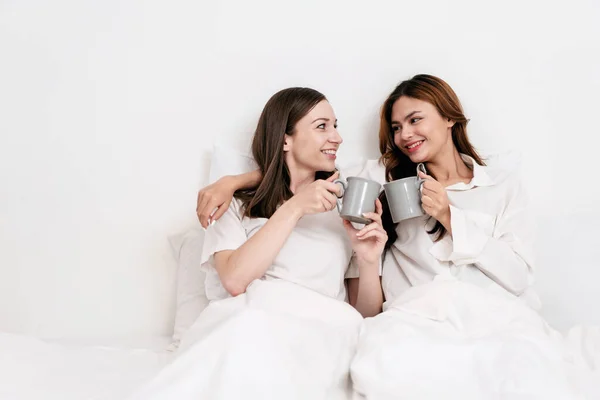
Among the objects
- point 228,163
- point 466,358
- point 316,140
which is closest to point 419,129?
point 316,140

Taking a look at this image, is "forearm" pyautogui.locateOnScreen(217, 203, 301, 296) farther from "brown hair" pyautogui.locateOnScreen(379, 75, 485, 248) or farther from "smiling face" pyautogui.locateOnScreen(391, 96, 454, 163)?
"smiling face" pyautogui.locateOnScreen(391, 96, 454, 163)

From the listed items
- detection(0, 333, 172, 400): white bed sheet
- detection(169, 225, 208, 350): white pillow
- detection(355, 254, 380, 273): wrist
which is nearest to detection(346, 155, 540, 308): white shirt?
detection(355, 254, 380, 273): wrist

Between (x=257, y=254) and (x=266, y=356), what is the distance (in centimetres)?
38

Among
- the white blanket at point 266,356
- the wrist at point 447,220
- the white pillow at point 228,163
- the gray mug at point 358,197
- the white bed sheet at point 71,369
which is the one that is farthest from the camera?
the white pillow at point 228,163

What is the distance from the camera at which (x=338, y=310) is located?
50.0 inches

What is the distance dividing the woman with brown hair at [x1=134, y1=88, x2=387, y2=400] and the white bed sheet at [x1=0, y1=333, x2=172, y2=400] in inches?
5.6

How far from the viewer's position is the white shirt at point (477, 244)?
146cm

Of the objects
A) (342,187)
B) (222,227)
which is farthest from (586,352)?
(222,227)

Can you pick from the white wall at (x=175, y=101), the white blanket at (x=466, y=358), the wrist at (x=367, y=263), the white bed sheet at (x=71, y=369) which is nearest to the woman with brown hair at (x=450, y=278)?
the white blanket at (x=466, y=358)

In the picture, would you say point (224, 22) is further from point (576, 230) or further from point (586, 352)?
point (586, 352)

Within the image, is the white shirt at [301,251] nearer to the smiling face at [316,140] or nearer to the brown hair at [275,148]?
the brown hair at [275,148]

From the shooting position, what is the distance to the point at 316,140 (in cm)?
159

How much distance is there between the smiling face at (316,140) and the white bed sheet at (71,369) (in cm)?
63

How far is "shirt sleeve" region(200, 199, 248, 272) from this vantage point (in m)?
1.48
